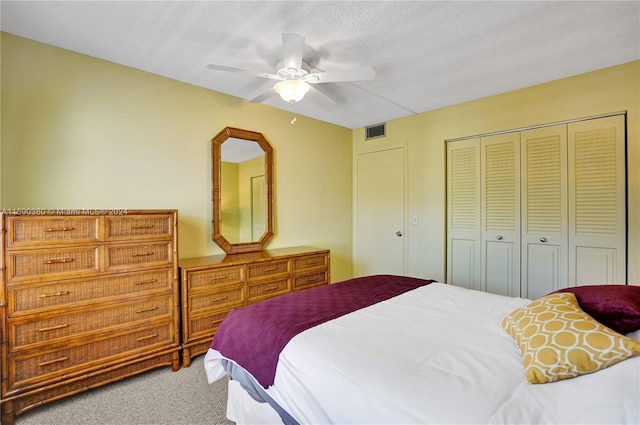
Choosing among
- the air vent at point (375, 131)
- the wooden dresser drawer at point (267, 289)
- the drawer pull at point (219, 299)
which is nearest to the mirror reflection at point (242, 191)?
the wooden dresser drawer at point (267, 289)

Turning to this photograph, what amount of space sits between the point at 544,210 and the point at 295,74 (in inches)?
108

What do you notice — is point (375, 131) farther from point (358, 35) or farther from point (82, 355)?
point (82, 355)

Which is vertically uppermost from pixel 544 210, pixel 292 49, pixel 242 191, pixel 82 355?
pixel 292 49

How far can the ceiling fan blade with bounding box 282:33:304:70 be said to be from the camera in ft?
6.17

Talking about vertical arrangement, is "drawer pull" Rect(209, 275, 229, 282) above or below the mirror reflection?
below

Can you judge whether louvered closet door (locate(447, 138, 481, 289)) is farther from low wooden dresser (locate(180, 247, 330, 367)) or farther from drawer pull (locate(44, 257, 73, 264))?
drawer pull (locate(44, 257, 73, 264))

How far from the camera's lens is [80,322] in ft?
6.66

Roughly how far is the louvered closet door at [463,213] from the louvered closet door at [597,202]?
2.76 ft

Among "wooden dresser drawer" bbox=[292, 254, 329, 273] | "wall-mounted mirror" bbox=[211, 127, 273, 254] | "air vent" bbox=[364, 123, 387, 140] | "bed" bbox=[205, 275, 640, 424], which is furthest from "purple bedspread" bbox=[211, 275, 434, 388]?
"air vent" bbox=[364, 123, 387, 140]

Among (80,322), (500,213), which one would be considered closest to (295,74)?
(80,322)

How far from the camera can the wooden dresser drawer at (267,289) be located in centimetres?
285

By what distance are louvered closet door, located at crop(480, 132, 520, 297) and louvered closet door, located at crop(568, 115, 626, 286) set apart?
18.0 inches

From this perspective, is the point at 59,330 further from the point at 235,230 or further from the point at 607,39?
the point at 607,39

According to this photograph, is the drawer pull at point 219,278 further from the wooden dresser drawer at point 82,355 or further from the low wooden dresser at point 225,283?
the wooden dresser drawer at point 82,355
